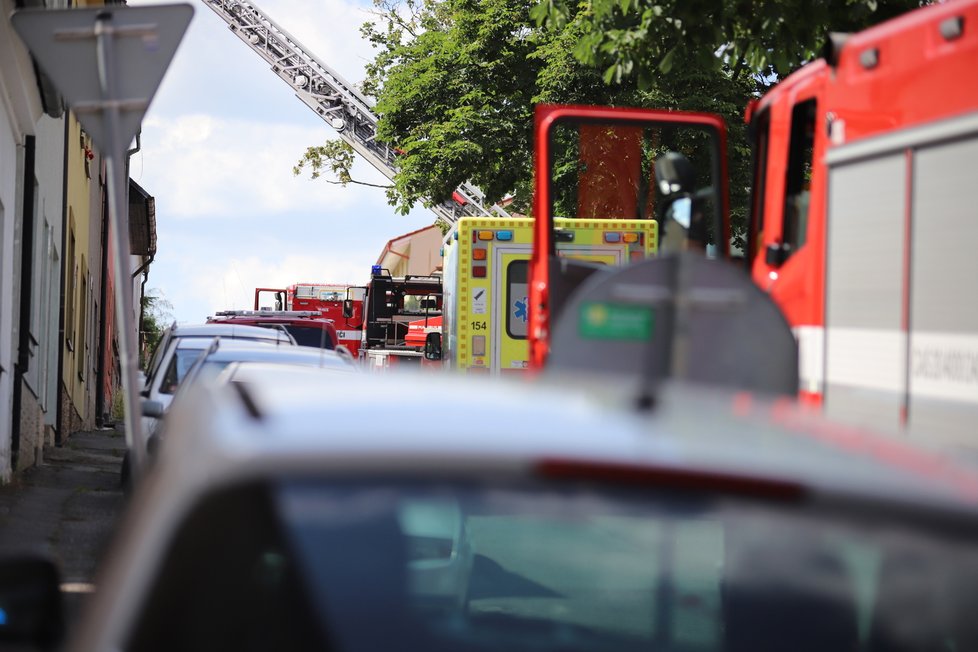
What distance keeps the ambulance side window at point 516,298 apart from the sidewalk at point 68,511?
176 inches

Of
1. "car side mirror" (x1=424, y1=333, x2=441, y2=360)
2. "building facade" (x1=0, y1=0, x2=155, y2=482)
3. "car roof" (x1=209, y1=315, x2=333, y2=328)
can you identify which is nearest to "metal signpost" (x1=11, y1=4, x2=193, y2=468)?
"building facade" (x1=0, y1=0, x2=155, y2=482)

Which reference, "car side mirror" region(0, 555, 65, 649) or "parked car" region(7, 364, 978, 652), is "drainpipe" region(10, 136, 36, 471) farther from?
"parked car" region(7, 364, 978, 652)

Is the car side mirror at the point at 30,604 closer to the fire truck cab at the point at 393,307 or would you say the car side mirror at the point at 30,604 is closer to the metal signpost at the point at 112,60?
the metal signpost at the point at 112,60

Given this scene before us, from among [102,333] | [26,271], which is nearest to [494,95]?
[102,333]

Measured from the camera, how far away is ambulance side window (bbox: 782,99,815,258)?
7012mm

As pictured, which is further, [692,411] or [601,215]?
[601,215]

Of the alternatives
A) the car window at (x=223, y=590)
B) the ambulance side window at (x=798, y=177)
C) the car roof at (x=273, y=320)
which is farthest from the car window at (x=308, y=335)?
the car window at (x=223, y=590)

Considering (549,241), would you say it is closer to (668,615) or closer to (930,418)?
(930,418)

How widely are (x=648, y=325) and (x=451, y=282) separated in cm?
1391

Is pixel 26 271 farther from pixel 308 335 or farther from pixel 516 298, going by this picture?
pixel 308 335

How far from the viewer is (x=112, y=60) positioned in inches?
241

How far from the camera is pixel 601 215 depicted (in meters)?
26.1

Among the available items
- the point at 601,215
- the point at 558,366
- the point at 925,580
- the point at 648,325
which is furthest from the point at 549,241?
the point at 601,215

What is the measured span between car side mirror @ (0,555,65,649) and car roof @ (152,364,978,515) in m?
0.43
